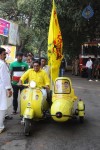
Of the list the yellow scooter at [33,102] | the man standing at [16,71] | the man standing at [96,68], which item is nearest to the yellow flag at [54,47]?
the man standing at [16,71]

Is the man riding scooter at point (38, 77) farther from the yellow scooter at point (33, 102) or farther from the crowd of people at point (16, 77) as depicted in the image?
the yellow scooter at point (33, 102)

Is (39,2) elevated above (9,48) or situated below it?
above

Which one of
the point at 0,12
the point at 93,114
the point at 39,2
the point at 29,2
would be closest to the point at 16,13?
the point at 0,12

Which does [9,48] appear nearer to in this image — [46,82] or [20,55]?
[20,55]

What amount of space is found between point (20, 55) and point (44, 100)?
1.96 m

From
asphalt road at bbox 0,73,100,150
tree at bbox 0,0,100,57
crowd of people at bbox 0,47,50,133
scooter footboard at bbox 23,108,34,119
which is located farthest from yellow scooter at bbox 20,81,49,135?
tree at bbox 0,0,100,57

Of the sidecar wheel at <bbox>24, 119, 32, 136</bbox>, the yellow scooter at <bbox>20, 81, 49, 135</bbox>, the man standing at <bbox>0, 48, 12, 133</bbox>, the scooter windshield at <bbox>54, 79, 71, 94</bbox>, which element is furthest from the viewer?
the scooter windshield at <bbox>54, 79, 71, 94</bbox>

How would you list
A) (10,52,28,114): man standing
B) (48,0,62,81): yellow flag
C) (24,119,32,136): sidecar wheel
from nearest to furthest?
(24,119,32,136): sidecar wheel, (48,0,62,81): yellow flag, (10,52,28,114): man standing

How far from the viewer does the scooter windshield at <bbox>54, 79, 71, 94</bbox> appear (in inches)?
382

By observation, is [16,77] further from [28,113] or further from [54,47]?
[28,113]

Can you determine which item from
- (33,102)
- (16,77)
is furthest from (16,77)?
(33,102)

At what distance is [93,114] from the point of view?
1154cm

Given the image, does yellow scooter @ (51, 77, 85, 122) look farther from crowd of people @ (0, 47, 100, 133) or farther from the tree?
the tree

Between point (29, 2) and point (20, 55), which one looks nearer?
point (20, 55)
